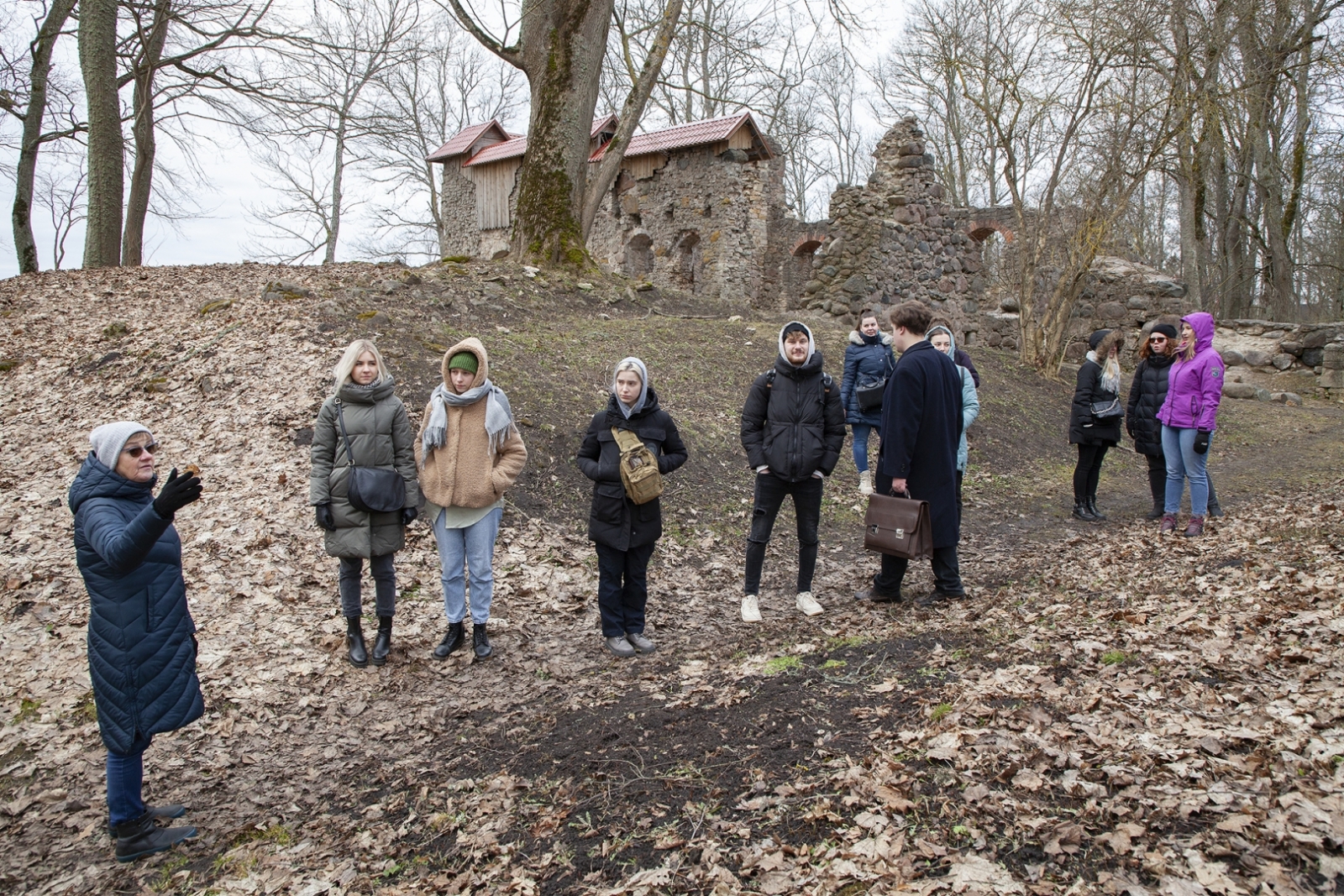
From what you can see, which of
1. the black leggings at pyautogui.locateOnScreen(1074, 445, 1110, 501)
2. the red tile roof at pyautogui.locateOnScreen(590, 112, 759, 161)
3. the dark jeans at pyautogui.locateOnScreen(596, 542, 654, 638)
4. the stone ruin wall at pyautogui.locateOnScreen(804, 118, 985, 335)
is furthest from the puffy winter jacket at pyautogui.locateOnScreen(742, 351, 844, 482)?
the red tile roof at pyautogui.locateOnScreen(590, 112, 759, 161)

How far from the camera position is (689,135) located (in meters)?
23.0

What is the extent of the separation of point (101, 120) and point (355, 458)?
1260 cm

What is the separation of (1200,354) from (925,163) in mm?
11581

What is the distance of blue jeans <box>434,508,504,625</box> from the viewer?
507 centimetres

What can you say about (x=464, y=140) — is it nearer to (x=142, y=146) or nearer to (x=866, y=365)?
(x=142, y=146)

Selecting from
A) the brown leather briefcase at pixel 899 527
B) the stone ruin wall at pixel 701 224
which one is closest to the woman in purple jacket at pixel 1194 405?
the brown leather briefcase at pixel 899 527

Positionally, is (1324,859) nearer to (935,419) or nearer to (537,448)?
(935,419)

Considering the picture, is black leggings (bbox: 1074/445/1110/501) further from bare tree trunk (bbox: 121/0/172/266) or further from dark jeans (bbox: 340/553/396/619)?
bare tree trunk (bbox: 121/0/172/266)

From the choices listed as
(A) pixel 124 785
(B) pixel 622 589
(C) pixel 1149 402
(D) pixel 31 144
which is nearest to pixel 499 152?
(D) pixel 31 144

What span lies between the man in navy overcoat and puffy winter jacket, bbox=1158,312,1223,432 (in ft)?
8.03

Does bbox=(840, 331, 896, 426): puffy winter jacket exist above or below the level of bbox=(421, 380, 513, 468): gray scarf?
above

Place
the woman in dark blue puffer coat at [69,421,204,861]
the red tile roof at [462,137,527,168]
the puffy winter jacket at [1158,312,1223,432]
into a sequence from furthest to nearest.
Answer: the red tile roof at [462,137,527,168]
the puffy winter jacket at [1158,312,1223,432]
the woman in dark blue puffer coat at [69,421,204,861]

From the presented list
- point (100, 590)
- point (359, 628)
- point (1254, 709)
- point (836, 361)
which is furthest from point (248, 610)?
point (836, 361)

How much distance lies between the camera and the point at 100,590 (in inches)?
134
